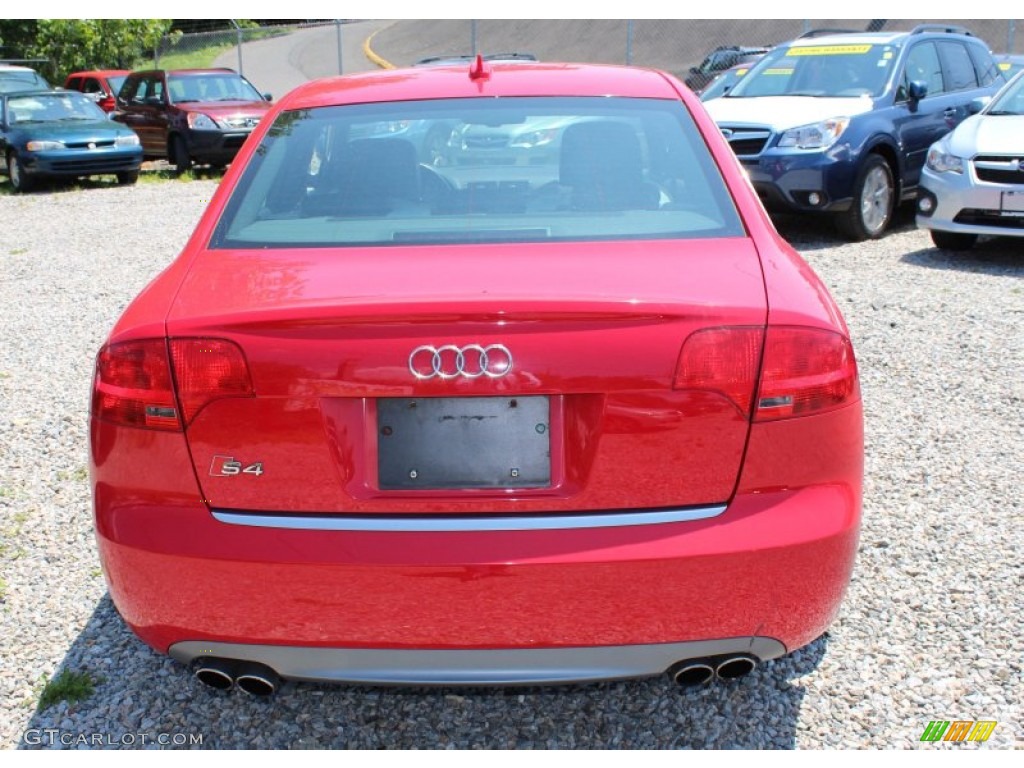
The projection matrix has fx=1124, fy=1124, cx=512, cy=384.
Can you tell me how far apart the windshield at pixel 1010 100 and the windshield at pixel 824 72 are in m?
1.05

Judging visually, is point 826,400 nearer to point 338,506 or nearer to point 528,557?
point 528,557

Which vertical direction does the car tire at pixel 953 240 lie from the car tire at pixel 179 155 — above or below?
above

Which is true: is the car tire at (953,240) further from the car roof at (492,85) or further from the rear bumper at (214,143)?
the rear bumper at (214,143)

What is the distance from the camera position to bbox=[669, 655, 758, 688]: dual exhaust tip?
2.53 m

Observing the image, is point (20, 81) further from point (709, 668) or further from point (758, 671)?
point (709, 668)

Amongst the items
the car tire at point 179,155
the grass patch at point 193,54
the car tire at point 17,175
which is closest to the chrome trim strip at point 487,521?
the car tire at point 17,175

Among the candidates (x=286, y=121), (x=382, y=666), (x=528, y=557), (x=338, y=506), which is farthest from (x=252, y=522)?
(x=286, y=121)

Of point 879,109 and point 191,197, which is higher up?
point 879,109

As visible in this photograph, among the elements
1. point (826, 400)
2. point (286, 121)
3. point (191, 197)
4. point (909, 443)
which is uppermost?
point (286, 121)

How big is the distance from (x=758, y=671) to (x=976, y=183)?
Answer: 6.85 m

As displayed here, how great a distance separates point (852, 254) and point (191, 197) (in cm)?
942

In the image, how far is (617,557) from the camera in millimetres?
2338

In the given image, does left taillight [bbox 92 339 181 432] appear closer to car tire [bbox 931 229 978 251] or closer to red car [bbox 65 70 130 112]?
car tire [bbox 931 229 978 251]

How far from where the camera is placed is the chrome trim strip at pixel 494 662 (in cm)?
243
